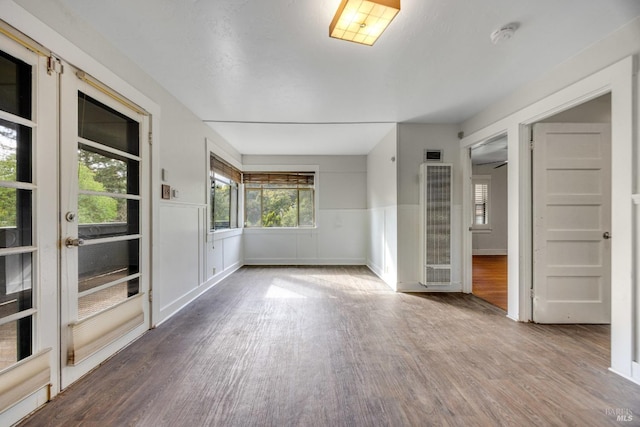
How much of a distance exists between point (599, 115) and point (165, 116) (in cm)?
453

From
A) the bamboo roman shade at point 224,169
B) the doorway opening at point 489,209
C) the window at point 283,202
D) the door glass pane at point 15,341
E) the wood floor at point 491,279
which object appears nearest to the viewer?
the door glass pane at point 15,341

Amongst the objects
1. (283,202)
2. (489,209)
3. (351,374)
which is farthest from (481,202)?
(351,374)

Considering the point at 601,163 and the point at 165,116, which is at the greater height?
the point at 165,116

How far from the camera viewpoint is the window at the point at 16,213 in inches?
59.6

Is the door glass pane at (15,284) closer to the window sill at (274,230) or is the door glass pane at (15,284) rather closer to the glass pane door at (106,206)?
the glass pane door at (106,206)

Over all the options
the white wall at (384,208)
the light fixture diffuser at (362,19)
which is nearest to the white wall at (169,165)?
the light fixture diffuser at (362,19)

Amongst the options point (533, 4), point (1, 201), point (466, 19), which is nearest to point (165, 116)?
point (1, 201)

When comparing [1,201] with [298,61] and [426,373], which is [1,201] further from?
[426,373]

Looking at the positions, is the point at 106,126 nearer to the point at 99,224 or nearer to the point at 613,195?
the point at 99,224

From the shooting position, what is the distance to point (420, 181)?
13.4 ft

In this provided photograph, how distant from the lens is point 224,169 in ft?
16.7

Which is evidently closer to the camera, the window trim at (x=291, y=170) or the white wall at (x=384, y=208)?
the white wall at (x=384, y=208)

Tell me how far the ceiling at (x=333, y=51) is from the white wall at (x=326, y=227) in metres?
2.53

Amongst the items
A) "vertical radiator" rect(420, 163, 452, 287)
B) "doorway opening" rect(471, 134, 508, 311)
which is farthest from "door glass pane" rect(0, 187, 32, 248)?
"doorway opening" rect(471, 134, 508, 311)
